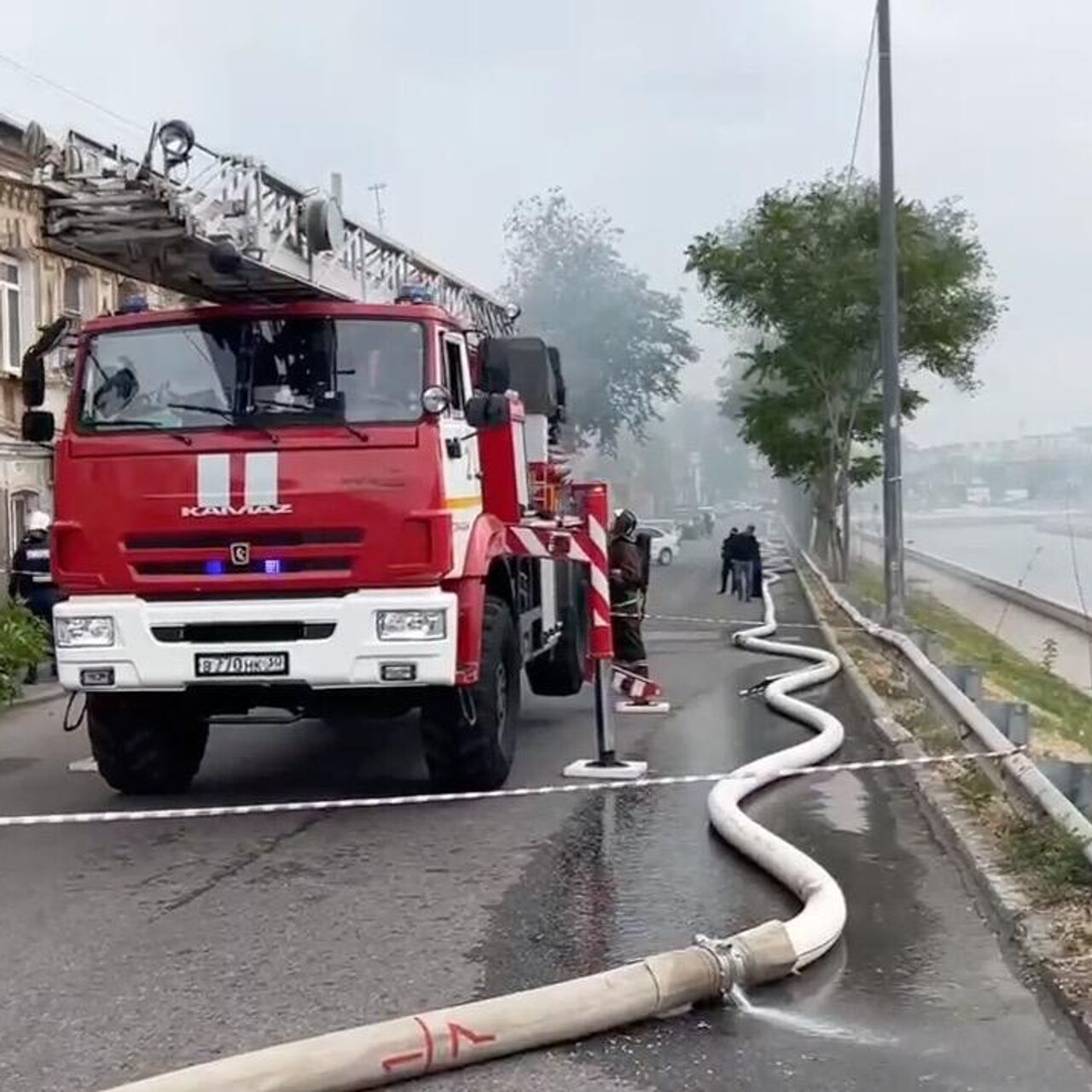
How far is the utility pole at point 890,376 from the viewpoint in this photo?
19.0 metres

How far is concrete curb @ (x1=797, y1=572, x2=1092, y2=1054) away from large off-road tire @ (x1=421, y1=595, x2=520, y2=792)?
2.38 m

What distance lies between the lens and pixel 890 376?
755 inches

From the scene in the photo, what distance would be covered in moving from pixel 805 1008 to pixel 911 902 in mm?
1593

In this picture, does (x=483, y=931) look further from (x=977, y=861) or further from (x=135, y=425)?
(x=135, y=425)

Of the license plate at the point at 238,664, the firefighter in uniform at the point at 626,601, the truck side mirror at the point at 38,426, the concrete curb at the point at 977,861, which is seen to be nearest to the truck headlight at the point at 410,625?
the license plate at the point at 238,664

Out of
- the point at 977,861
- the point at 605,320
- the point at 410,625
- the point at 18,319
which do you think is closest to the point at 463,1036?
the point at 977,861

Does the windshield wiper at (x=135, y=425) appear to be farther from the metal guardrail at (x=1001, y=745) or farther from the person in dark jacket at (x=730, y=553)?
the person in dark jacket at (x=730, y=553)

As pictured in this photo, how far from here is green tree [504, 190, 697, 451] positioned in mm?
47094

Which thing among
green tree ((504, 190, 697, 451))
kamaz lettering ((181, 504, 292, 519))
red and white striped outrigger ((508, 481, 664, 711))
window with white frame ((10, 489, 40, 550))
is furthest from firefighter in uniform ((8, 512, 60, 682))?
green tree ((504, 190, 697, 451))

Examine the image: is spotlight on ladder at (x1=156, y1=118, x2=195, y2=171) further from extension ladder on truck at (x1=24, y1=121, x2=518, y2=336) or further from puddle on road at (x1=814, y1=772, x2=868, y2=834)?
puddle on road at (x1=814, y1=772, x2=868, y2=834)

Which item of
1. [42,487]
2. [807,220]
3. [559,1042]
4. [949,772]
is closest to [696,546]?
[807,220]

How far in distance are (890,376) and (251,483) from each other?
12.3 m

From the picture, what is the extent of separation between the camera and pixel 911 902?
6.69 metres

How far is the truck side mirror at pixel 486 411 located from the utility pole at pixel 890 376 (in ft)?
34.7
